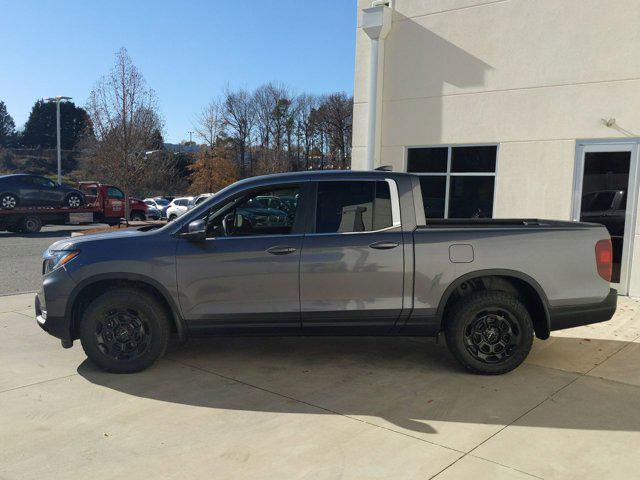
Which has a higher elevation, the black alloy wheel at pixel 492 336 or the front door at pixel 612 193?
the front door at pixel 612 193

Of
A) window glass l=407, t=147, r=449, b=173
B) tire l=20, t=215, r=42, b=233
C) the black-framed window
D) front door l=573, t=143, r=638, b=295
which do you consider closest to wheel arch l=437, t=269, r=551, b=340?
front door l=573, t=143, r=638, b=295

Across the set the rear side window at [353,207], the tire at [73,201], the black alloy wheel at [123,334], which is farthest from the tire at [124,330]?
the tire at [73,201]

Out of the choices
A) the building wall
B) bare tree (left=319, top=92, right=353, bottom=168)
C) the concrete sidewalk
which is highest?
bare tree (left=319, top=92, right=353, bottom=168)

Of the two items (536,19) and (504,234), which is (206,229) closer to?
(504,234)

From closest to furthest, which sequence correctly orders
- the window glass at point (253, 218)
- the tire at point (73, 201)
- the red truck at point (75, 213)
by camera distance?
the window glass at point (253, 218), the red truck at point (75, 213), the tire at point (73, 201)

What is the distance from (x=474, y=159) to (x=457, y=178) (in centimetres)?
47

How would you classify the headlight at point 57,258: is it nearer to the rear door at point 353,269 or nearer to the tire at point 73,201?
the rear door at point 353,269

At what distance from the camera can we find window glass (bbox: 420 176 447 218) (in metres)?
10.4

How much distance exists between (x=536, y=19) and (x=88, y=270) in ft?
26.5

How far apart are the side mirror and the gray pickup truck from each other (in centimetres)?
1

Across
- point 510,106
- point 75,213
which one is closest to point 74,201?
point 75,213

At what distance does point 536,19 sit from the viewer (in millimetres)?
8945

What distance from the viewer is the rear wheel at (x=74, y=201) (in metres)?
21.2

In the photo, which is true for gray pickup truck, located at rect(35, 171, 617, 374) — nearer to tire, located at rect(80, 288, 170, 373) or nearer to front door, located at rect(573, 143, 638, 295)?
tire, located at rect(80, 288, 170, 373)
